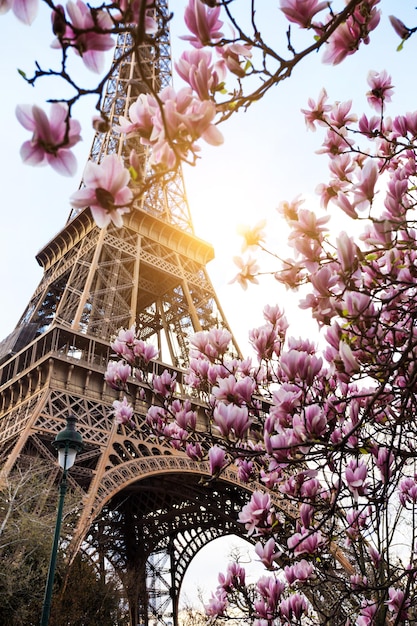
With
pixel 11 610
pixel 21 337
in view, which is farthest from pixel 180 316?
pixel 11 610

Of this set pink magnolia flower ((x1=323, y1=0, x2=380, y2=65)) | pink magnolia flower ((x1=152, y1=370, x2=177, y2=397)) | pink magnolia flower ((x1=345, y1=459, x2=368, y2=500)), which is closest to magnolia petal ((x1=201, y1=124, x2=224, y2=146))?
pink magnolia flower ((x1=323, y1=0, x2=380, y2=65))

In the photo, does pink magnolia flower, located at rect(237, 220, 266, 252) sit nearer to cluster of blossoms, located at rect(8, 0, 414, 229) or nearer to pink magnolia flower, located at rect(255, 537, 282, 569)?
cluster of blossoms, located at rect(8, 0, 414, 229)

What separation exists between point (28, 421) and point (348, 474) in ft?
47.6

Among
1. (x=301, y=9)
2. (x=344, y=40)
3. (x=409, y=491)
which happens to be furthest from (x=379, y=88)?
(x=409, y=491)

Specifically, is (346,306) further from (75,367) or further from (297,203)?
(75,367)

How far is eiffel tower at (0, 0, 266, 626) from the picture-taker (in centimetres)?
1659

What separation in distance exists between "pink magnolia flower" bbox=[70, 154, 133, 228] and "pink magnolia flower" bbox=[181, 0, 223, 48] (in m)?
0.68

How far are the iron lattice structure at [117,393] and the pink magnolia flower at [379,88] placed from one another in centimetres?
1151

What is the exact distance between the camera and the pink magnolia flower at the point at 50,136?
158 cm

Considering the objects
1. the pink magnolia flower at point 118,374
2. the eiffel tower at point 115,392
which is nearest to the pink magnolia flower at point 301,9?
the pink magnolia flower at point 118,374

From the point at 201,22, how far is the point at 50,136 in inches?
30.8

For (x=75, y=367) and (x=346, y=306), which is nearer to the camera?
(x=346, y=306)

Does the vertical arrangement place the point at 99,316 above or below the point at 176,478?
above

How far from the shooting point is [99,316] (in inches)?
888
